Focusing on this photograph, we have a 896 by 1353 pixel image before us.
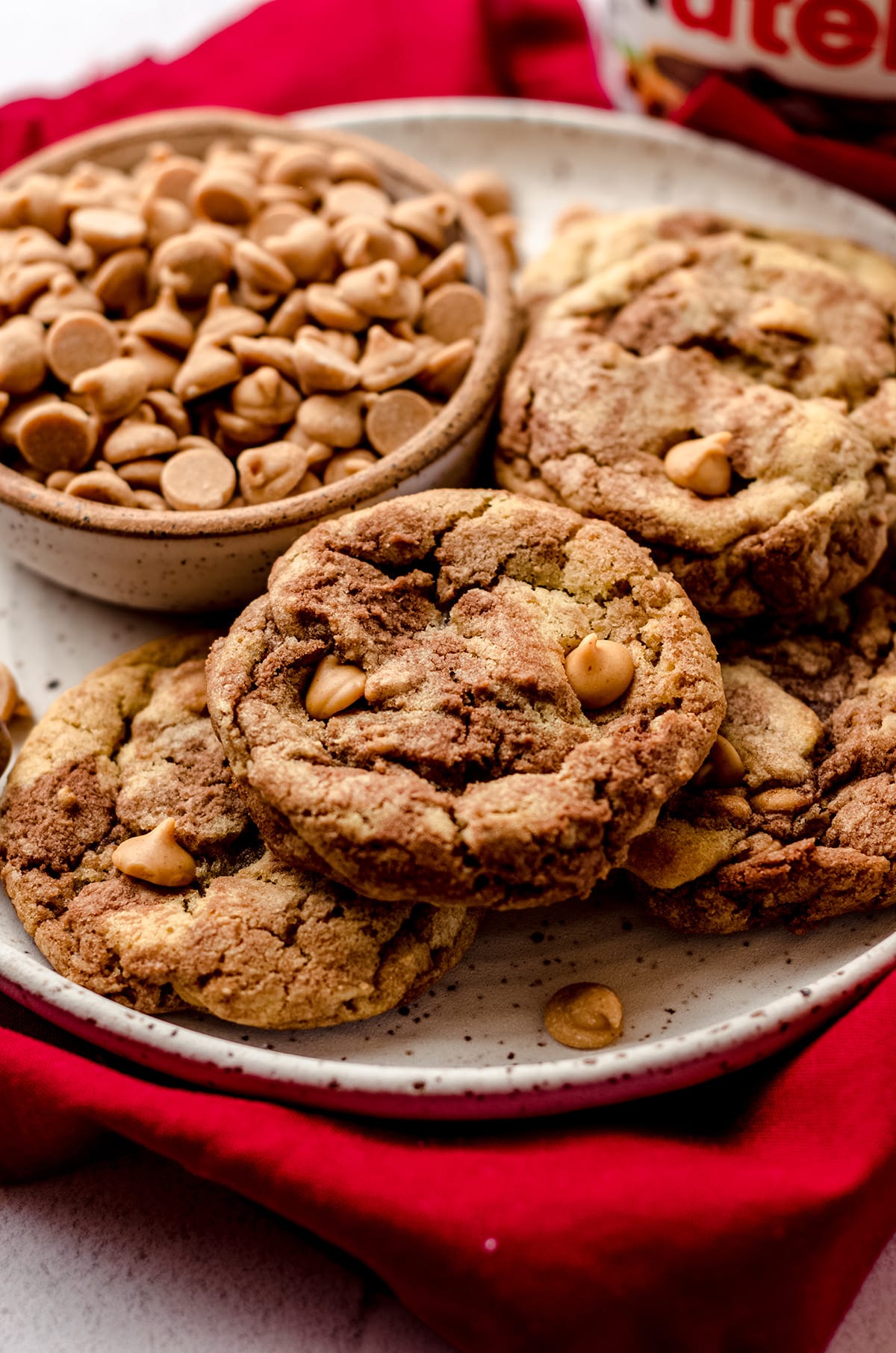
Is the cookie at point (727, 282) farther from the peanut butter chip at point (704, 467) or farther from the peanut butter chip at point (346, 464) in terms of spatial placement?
the peanut butter chip at point (346, 464)

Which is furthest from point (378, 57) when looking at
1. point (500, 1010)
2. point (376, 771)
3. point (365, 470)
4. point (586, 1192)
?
point (586, 1192)

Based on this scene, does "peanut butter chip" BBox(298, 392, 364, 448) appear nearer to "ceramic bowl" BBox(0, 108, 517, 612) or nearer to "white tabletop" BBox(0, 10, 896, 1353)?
"ceramic bowl" BBox(0, 108, 517, 612)

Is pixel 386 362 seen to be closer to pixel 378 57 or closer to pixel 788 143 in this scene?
pixel 788 143

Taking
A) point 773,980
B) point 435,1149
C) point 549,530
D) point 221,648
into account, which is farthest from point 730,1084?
point 221,648

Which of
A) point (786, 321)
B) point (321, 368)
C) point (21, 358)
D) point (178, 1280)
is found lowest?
point (178, 1280)

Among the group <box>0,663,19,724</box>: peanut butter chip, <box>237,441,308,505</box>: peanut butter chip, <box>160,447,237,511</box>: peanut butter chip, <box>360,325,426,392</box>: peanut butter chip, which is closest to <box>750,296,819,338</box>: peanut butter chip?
<box>360,325,426,392</box>: peanut butter chip
